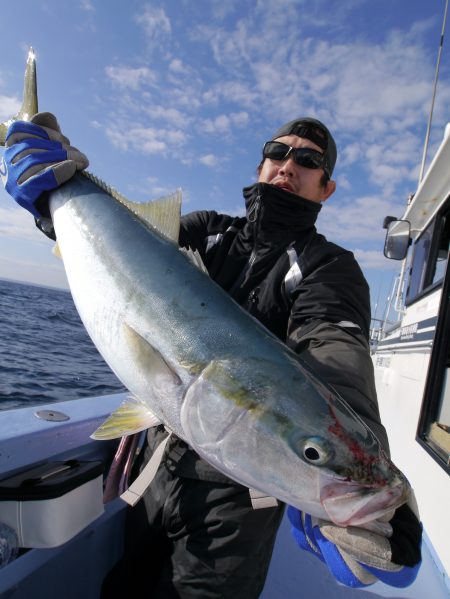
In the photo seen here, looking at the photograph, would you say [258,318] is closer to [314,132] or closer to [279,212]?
[279,212]

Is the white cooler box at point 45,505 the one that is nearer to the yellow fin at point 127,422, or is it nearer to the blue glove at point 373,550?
the yellow fin at point 127,422

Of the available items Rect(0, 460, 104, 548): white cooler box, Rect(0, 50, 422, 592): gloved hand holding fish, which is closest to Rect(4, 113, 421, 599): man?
Rect(0, 50, 422, 592): gloved hand holding fish

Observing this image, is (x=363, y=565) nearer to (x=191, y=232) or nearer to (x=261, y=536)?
(x=261, y=536)

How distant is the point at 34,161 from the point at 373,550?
7.73ft

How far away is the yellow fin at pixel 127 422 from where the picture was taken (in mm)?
1671

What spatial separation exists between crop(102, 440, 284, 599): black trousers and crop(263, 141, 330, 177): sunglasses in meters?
1.99

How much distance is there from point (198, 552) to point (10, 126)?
8.25ft

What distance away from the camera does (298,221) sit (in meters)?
2.53

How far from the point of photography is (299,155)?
8.73 feet

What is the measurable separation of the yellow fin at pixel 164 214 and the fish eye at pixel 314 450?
3.77 ft

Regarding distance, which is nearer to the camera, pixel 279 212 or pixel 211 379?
pixel 211 379

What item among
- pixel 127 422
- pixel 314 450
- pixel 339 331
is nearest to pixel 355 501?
pixel 314 450

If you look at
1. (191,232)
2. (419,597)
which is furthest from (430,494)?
(191,232)

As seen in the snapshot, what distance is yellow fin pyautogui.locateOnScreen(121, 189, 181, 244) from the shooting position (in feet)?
6.81
